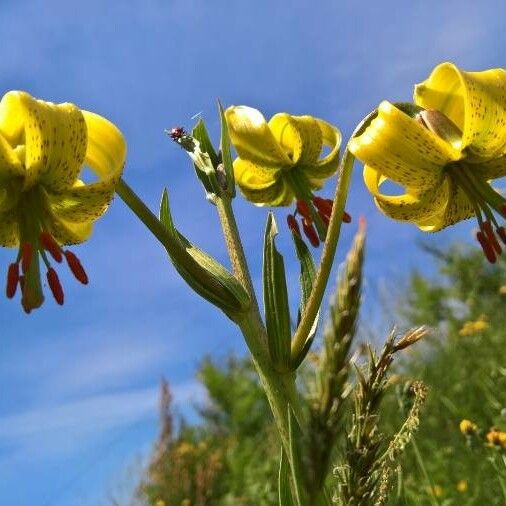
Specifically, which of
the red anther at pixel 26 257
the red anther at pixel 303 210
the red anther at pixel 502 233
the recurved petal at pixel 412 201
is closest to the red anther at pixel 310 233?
the red anther at pixel 303 210

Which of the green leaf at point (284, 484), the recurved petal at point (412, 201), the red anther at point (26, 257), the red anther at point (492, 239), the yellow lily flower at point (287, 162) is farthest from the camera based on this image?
the yellow lily flower at point (287, 162)

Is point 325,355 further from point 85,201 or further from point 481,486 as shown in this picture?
point 481,486

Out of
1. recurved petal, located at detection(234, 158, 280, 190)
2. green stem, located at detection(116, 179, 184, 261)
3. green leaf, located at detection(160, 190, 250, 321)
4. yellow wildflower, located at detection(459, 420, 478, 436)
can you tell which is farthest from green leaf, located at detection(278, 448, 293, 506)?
recurved petal, located at detection(234, 158, 280, 190)

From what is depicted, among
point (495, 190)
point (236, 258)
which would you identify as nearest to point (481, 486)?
point (495, 190)

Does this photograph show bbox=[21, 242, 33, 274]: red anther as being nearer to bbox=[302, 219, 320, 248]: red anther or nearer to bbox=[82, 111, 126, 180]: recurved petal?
bbox=[82, 111, 126, 180]: recurved petal

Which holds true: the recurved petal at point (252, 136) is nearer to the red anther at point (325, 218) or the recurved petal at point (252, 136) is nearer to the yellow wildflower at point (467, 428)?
the red anther at point (325, 218)

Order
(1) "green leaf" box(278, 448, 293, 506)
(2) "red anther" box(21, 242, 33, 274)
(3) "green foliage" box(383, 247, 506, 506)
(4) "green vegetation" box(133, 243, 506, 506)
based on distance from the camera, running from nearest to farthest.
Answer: (4) "green vegetation" box(133, 243, 506, 506), (1) "green leaf" box(278, 448, 293, 506), (2) "red anther" box(21, 242, 33, 274), (3) "green foliage" box(383, 247, 506, 506)
